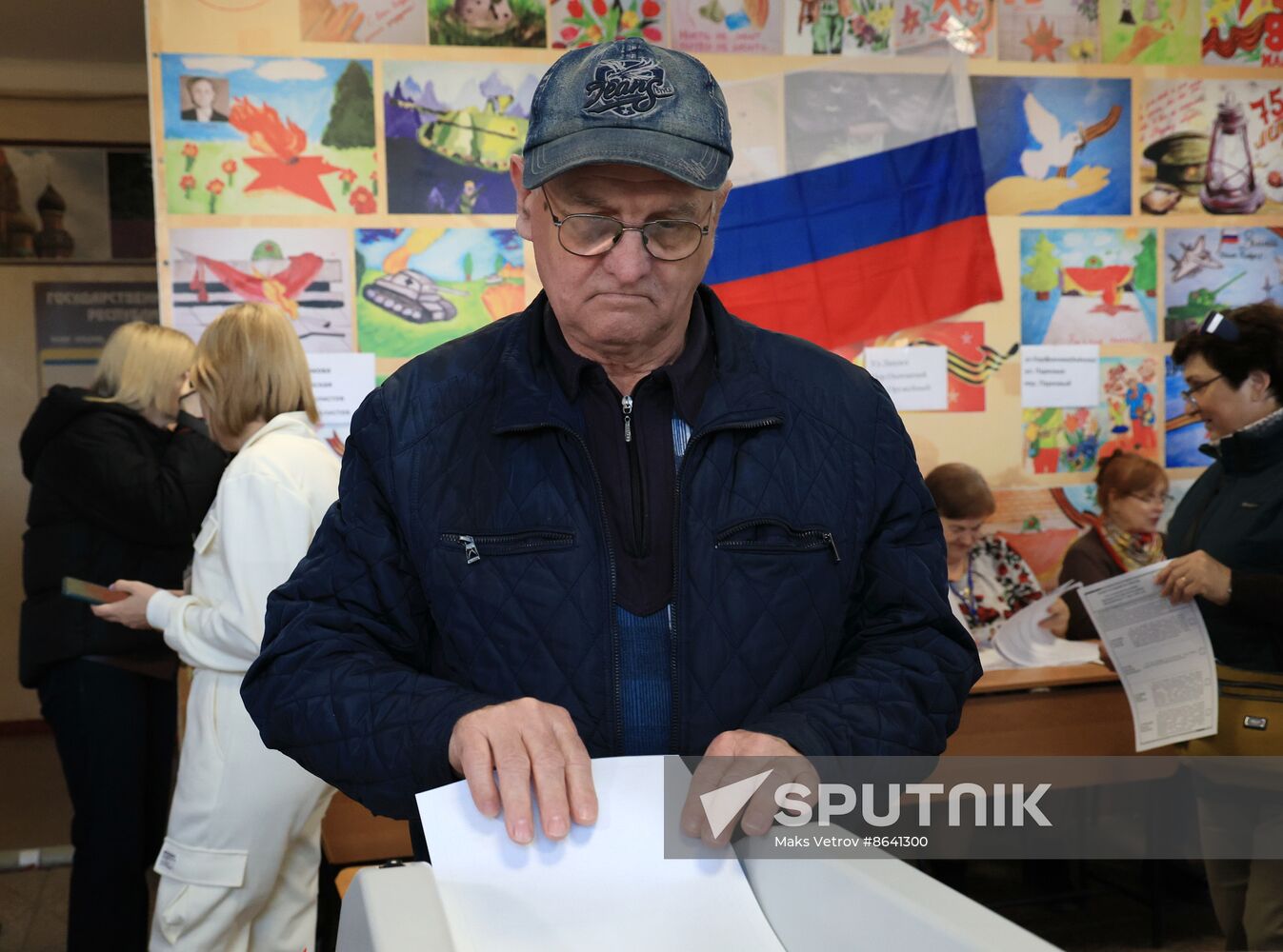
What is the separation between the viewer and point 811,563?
125cm

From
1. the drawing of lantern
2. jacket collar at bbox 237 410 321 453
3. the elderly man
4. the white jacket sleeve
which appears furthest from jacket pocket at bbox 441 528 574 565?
the drawing of lantern

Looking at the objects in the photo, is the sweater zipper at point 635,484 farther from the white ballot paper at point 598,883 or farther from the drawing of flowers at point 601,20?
the drawing of flowers at point 601,20

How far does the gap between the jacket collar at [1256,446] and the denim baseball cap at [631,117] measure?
7.06 ft

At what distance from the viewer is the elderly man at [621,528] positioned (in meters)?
1.17

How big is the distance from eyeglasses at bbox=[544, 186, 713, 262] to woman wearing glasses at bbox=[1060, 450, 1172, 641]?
3.41m

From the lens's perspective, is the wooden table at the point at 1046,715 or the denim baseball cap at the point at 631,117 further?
the wooden table at the point at 1046,715

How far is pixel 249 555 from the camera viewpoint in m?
2.49

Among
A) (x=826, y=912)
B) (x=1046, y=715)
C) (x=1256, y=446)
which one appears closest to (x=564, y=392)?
(x=826, y=912)

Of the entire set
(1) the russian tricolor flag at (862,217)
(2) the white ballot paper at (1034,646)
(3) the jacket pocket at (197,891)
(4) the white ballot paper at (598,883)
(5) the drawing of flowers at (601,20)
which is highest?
(5) the drawing of flowers at (601,20)

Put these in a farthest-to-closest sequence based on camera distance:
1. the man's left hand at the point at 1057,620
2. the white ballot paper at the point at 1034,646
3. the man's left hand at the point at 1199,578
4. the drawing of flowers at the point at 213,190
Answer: the man's left hand at the point at 1057,620 < the white ballot paper at the point at 1034,646 < the drawing of flowers at the point at 213,190 < the man's left hand at the point at 1199,578

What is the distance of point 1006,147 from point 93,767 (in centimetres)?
355

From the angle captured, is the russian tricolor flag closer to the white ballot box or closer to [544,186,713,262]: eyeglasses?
[544,186,713,262]: eyeglasses

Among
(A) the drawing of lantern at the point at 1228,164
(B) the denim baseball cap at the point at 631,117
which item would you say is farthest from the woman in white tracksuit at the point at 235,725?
(A) the drawing of lantern at the point at 1228,164

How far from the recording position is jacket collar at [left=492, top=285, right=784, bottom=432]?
1260 mm
